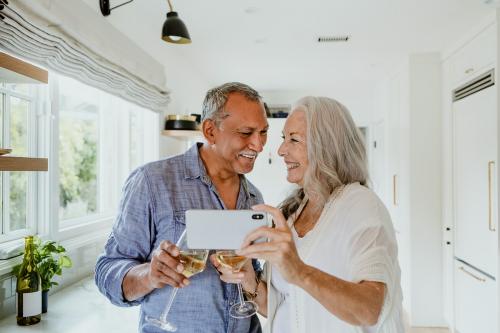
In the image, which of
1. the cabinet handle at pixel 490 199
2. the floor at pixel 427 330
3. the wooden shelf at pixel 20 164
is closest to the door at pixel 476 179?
the cabinet handle at pixel 490 199

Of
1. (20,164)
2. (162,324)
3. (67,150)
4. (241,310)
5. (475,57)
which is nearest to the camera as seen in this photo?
(162,324)

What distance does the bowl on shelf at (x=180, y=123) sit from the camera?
11.5ft

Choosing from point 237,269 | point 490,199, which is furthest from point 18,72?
point 490,199

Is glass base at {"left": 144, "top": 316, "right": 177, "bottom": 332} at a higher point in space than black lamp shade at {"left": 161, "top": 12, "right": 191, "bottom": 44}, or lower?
lower

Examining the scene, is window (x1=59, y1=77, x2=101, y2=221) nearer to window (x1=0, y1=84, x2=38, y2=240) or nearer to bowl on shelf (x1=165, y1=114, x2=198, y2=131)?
window (x1=0, y1=84, x2=38, y2=240)

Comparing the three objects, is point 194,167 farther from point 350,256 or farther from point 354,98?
point 354,98

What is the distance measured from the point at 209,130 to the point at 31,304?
1113 mm

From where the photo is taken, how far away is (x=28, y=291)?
69.3 inches

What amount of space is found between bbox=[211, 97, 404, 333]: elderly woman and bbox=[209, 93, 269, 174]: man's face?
0.11 metres

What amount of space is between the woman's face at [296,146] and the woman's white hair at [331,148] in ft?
0.07

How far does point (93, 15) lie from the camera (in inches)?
82.3

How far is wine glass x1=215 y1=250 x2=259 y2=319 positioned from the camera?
3.34 feet

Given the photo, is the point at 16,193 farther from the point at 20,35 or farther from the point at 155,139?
the point at 155,139

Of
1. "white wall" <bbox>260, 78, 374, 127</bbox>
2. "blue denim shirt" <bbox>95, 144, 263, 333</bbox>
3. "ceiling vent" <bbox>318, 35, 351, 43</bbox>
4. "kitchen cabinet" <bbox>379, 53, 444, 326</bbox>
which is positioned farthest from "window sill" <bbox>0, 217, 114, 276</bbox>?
"white wall" <bbox>260, 78, 374, 127</bbox>
